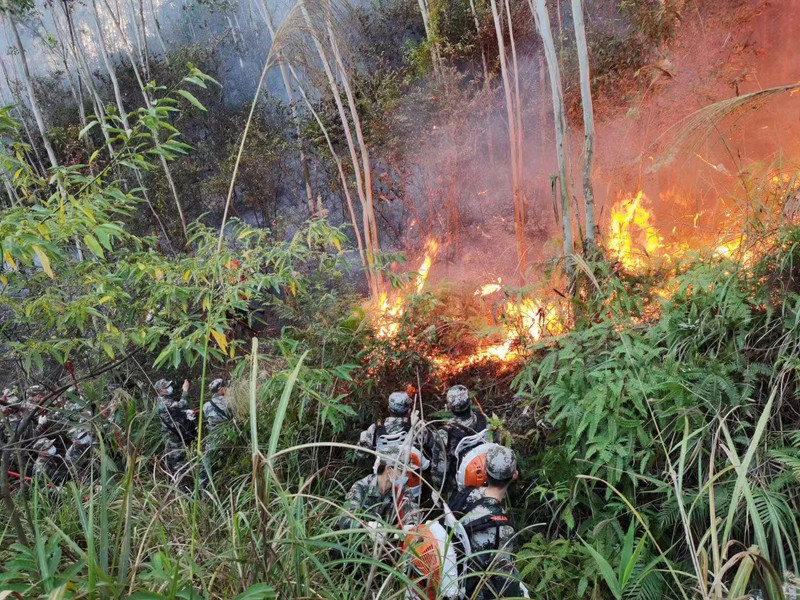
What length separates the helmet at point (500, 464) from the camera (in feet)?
7.75

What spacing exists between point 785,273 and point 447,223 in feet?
15.1

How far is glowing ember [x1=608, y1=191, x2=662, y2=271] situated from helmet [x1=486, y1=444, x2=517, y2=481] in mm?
2328

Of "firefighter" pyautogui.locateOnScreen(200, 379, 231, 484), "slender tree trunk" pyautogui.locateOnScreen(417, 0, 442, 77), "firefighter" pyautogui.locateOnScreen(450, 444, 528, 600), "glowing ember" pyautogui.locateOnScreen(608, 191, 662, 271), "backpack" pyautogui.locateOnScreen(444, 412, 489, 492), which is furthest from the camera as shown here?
"slender tree trunk" pyautogui.locateOnScreen(417, 0, 442, 77)

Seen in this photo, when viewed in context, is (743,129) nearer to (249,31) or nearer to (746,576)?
(746,576)

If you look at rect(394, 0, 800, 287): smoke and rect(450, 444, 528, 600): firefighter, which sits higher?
rect(394, 0, 800, 287): smoke

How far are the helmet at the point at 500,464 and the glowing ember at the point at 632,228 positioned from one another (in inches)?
91.6

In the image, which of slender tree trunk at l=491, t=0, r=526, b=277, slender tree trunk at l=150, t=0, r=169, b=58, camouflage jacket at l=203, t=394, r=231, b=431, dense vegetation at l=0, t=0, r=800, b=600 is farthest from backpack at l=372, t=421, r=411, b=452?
slender tree trunk at l=150, t=0, r=169, b=58

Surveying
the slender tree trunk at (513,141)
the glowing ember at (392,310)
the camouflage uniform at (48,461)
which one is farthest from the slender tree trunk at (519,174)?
the camouflage uniform at (48,461)

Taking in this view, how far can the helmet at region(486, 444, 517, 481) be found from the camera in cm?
236

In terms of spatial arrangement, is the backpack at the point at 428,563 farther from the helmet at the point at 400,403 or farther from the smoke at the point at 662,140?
the smoke at the point at 662,140

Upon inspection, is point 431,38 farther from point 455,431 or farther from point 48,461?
point 48,461

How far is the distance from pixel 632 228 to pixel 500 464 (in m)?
3.25

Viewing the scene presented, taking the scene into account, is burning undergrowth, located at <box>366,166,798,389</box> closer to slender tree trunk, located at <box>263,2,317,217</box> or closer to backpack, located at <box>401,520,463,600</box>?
backpack, located at <box>401,520,463,600</box>

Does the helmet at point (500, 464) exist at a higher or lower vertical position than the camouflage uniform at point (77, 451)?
lower
